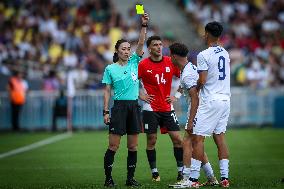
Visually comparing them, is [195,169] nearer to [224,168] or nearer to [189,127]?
[224,168]

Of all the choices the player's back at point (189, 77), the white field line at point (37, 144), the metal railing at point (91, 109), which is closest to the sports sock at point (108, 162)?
the player's back at point (189, 77)

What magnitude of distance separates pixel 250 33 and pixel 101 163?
19.3 metres

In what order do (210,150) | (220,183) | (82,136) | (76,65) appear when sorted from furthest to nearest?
(76,65), (82,136), (210,150), (220,183)

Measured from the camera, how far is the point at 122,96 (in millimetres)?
15812

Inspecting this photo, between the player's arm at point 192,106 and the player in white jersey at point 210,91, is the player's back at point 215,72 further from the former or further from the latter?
the player's arm at point 192,106

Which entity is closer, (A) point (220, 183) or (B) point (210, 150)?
(A) point (220, 183)

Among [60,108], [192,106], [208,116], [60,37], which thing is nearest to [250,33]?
[60,37]

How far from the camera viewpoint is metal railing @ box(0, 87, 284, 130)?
1294 inches

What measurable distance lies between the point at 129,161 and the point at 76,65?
767 inches

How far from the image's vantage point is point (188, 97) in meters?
15.6

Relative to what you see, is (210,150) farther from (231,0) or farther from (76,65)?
(231,0)

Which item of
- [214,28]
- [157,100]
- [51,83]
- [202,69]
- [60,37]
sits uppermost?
[60,37]

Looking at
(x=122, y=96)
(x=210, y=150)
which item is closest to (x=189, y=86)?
(x=122, y=96)

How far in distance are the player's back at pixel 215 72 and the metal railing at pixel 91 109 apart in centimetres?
1778
